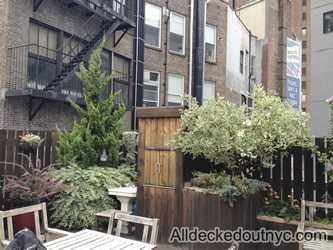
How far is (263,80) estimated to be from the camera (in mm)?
25125

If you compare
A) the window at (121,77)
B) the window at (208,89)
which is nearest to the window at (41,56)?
the window at (121,77)

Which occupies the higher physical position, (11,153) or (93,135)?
(93,135)

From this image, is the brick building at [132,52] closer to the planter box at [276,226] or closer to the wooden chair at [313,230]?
the planter box at [276,226]

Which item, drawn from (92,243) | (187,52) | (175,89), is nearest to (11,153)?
(92,243)

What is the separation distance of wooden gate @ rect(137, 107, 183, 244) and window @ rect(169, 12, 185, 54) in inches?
492

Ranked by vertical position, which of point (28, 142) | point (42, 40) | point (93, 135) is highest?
point (42, 40)

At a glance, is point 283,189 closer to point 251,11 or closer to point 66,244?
point 66,244

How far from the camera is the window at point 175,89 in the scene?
17.7 metres

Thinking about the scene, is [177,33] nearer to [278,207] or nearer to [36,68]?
[36,68]

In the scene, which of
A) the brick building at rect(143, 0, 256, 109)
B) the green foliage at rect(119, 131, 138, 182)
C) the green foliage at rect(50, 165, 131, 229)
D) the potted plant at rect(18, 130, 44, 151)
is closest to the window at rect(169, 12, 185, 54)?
the brick building at rect(143, 0, 256, 109)

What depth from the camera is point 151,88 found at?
55.2 feet

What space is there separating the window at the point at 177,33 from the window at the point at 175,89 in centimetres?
166

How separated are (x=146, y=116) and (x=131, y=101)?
950 cm

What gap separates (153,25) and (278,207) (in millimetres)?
13391
